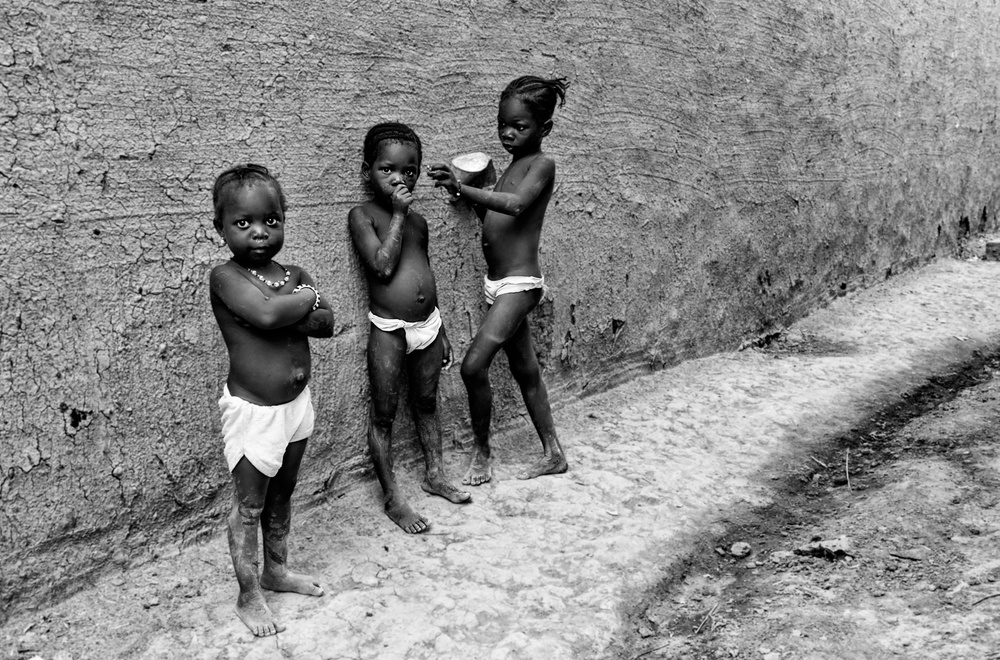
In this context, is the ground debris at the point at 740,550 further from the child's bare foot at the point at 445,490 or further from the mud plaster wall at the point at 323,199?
the mud plaster wall at the point at 323,199

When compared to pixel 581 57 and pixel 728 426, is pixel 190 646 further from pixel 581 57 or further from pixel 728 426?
pixel 581 57

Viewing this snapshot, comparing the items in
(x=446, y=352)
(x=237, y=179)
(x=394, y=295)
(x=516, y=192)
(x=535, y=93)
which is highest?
(x=535, y=93)

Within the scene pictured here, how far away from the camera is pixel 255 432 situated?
250cm

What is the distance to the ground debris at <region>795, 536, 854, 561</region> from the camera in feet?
10.1

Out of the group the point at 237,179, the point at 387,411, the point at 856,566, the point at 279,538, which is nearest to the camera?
the point at 237,179

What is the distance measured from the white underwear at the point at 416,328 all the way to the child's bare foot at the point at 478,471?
0.57 metres

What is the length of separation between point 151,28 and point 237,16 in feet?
0.98

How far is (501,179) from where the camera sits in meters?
3.51

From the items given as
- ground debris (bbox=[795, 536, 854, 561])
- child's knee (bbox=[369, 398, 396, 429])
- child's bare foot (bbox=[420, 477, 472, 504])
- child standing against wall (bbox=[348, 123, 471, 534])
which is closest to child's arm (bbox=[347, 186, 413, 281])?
child standing against wall (bbox=[348, 123, 471, 534])

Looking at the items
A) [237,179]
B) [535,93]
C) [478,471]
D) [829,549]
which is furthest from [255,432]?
[829,549]

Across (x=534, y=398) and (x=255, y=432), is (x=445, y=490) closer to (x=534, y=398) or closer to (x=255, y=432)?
(x=534, y=398)

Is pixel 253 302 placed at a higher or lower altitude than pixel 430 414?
higher

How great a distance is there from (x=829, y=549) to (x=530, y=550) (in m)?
1.01

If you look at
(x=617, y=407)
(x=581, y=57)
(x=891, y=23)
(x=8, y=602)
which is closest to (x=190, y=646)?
(x=8, y=602)
